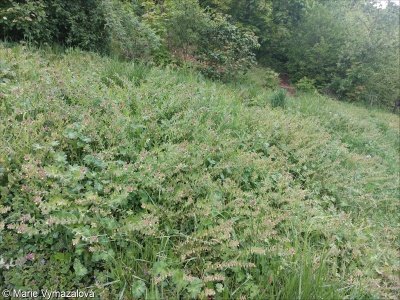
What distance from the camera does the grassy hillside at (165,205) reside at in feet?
5.04

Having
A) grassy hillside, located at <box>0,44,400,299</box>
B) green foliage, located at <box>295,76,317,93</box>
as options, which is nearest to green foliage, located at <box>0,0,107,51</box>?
grassy hillside, located at <box>0,44,400,299</box>

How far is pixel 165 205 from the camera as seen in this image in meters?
1.93

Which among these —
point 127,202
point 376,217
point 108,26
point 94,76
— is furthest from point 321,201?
point 108,26

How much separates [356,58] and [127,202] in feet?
37.7

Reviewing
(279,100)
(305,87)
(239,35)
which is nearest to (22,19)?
(279,100)

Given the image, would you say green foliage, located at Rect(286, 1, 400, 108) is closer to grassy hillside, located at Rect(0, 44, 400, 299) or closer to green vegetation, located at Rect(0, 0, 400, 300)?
green vegetation, located at Rect(0, 0, 400, 300)

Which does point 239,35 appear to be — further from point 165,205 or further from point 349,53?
point 165,205

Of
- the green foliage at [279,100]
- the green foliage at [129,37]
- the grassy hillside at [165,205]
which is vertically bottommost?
the grassy hillside at [165,205]

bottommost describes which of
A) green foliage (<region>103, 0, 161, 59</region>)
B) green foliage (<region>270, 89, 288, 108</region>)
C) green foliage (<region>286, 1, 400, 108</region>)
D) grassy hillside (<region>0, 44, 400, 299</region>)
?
grassy hillside (<region>0, 44, 400, 299</region>)

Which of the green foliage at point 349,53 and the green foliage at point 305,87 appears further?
the green foliage at point 349,53

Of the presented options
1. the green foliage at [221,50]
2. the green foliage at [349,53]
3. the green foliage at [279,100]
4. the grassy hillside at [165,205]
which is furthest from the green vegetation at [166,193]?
the green foliage at [349,53]

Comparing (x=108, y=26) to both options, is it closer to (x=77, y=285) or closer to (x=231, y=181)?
(x=231, y=181)

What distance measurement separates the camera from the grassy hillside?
5.04 feet

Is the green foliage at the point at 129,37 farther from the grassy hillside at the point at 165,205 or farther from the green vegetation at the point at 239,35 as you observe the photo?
the grassy hillside at the point at 165,205
